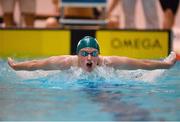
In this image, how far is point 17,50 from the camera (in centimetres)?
739

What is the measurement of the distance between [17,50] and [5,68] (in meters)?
1.58

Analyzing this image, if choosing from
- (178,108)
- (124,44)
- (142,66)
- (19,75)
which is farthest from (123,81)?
(124,44)

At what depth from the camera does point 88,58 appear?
4.62 m

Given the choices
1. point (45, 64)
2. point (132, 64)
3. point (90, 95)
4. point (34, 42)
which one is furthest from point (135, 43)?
point (90, 95)

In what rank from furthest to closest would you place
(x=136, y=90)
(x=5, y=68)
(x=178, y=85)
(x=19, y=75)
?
(x=5, y=68) → (x=19, y=75) → (x=178, y=85) → (x=136, y=90)

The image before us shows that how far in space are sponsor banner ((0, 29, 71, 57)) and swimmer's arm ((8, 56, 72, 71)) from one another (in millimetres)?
2264

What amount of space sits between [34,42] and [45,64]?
2.49 meters

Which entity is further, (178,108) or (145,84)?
(145,84)

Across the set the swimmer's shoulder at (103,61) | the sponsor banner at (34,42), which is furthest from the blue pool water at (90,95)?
the sponsor banner at (34,42)

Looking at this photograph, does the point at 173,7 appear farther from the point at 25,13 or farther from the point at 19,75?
the point at 19,75

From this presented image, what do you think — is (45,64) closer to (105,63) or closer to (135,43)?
(105,63)

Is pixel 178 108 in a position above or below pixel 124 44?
above

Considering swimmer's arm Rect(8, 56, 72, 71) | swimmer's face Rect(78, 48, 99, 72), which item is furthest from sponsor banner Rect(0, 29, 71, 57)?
swimmer's face Rect(78, 48, 99, 72)

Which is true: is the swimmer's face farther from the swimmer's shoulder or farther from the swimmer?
the swimmer's shoulder
